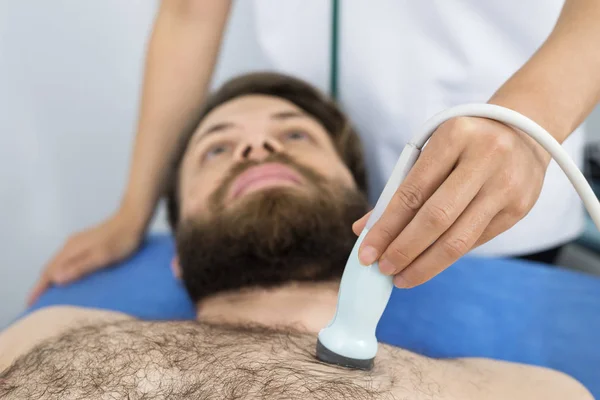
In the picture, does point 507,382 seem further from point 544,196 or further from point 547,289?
point 544,196

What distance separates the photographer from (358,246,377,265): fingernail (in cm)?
54

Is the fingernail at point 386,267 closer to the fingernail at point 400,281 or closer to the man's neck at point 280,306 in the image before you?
the fingernail at point 400,281

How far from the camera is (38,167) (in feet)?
5.39

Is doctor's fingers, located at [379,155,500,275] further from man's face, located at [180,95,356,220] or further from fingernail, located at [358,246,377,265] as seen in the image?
man's face, located at [180,95,356,220]

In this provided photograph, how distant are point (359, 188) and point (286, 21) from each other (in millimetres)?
414

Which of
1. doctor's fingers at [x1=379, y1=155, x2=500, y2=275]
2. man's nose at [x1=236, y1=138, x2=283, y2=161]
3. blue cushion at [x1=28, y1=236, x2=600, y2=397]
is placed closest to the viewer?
doctor's fingers at [x1=379, y1=155, x2=500, y2=275]

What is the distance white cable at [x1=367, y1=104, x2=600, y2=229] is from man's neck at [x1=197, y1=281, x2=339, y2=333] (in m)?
0.30

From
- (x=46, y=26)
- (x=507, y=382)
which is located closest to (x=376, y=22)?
(x=507, y=382)

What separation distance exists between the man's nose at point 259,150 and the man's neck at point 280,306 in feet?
0.78

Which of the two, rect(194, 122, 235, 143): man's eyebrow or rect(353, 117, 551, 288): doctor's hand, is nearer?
rect(353, 117, 551, 288): doctor's hand

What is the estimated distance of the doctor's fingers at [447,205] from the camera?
1.59 feet

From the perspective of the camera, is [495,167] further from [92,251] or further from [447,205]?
[92,251]

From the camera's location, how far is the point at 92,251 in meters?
1.20

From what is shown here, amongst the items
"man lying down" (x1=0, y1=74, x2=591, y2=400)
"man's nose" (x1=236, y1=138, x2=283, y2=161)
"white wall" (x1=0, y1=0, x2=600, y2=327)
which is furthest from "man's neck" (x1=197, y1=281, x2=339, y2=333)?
"white wall" (x1=0, y1=0, x2=600, y2=327)
